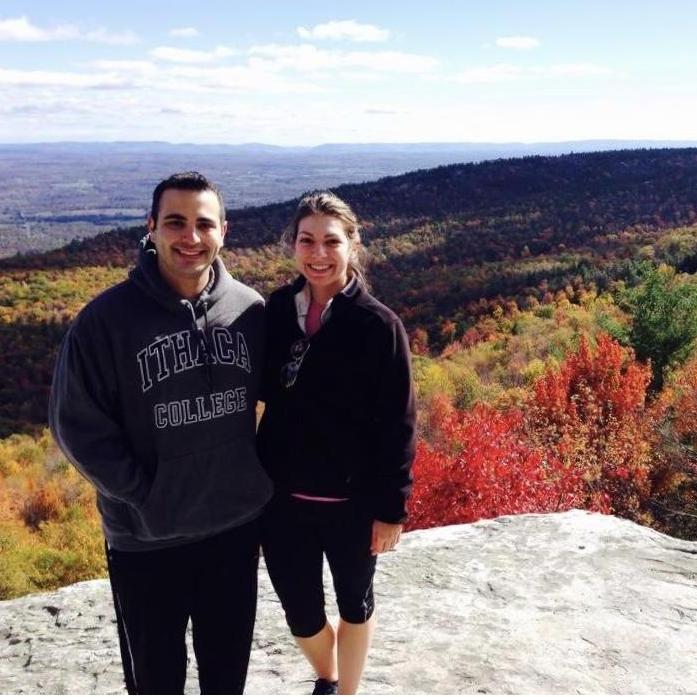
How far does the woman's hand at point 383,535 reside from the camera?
305cm

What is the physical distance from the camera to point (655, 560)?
5.44 meters

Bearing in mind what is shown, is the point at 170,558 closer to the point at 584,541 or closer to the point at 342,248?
the point at 342,248

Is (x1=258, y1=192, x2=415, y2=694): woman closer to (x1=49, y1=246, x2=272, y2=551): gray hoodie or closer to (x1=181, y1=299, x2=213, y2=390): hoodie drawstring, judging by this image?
(x1=49, y1=246, x2=272, y2=551): gray hoodie

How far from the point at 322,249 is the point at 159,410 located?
0.99m

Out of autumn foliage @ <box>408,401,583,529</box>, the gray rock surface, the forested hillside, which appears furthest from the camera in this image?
the forested hillside

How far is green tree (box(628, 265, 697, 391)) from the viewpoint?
2027cm

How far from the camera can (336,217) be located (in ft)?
9.93

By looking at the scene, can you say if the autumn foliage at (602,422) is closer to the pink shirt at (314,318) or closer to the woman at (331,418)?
the woman at (331,418)

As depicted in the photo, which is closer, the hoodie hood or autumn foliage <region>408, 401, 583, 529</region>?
the hoodie hood

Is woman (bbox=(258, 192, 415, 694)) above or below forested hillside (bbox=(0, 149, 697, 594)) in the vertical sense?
above

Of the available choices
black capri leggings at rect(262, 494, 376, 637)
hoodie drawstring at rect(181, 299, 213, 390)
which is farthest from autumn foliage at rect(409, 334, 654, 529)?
hoodie drawstring at rect(181, 299, 213, 390)

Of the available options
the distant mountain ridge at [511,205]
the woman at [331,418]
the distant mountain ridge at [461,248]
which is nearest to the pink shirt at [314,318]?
the woman at [331,418]

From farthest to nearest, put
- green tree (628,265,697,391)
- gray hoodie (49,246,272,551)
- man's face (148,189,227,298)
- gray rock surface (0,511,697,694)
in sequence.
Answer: green tree (628,265,697,391) < gray rock surface (0,511,697,694) < man's face (148,189,227,298) < gray hoodie (49,246,272,551)

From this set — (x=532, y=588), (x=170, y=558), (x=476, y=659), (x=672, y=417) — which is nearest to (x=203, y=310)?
(x=170, y=558)
